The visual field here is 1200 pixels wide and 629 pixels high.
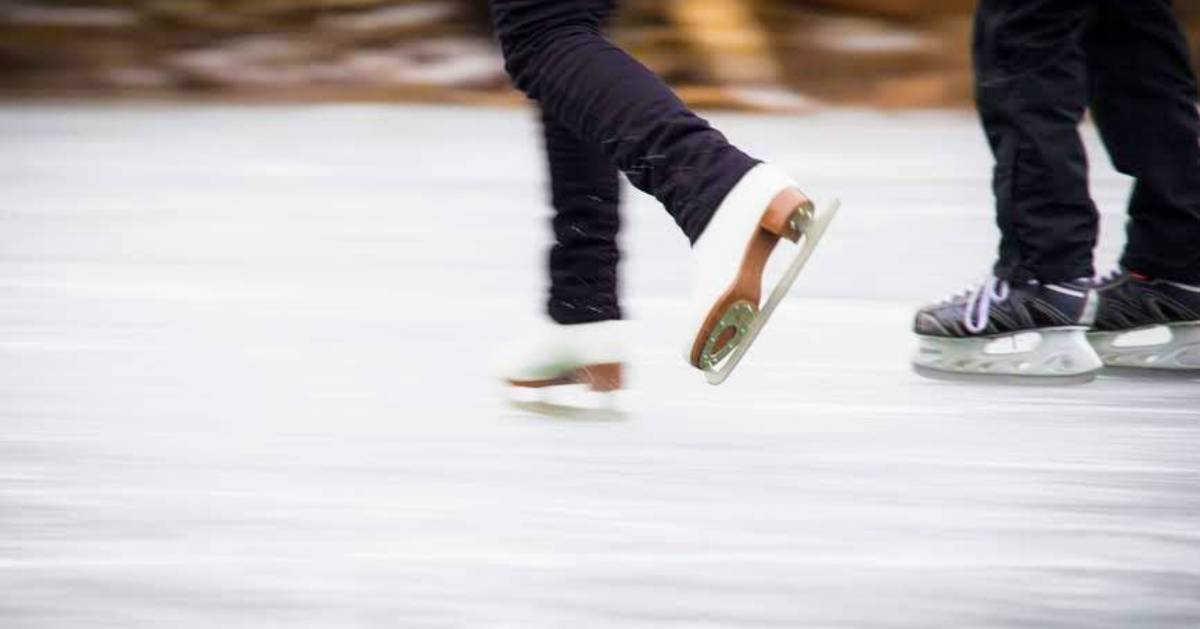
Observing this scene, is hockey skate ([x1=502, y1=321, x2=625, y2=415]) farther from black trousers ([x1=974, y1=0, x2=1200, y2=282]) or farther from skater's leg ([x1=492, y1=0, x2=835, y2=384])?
black trousers ([x1=974, y1=0, x2=1200, y2=282])

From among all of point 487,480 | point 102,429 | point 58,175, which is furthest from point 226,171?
point 487,480

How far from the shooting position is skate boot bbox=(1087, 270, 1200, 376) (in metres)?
3.28

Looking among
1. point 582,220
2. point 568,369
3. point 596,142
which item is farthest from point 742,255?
point 568,369

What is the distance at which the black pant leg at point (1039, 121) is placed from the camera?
3094 mm

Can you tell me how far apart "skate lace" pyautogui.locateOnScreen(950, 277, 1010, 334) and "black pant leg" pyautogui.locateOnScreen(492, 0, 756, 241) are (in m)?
0.78

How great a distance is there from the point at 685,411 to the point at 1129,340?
710 millimetres

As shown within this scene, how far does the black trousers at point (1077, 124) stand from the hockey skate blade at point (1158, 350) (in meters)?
0.08

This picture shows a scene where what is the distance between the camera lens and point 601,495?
2531mm

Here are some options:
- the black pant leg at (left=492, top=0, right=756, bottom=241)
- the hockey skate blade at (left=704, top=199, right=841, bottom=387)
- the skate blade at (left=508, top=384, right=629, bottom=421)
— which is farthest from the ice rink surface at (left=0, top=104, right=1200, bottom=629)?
the black pant leg at (left=492, top=0, right=756, bottom=241)

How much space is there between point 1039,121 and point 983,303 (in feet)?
0.95

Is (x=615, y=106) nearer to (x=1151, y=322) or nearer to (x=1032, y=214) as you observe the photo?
(x=1032, y=214)

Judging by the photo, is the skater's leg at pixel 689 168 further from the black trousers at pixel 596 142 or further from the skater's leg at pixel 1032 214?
the skater's leg at pixel 1032 214

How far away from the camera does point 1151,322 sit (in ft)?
10.8

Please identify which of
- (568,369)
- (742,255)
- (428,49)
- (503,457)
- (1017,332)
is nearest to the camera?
(742,255)
